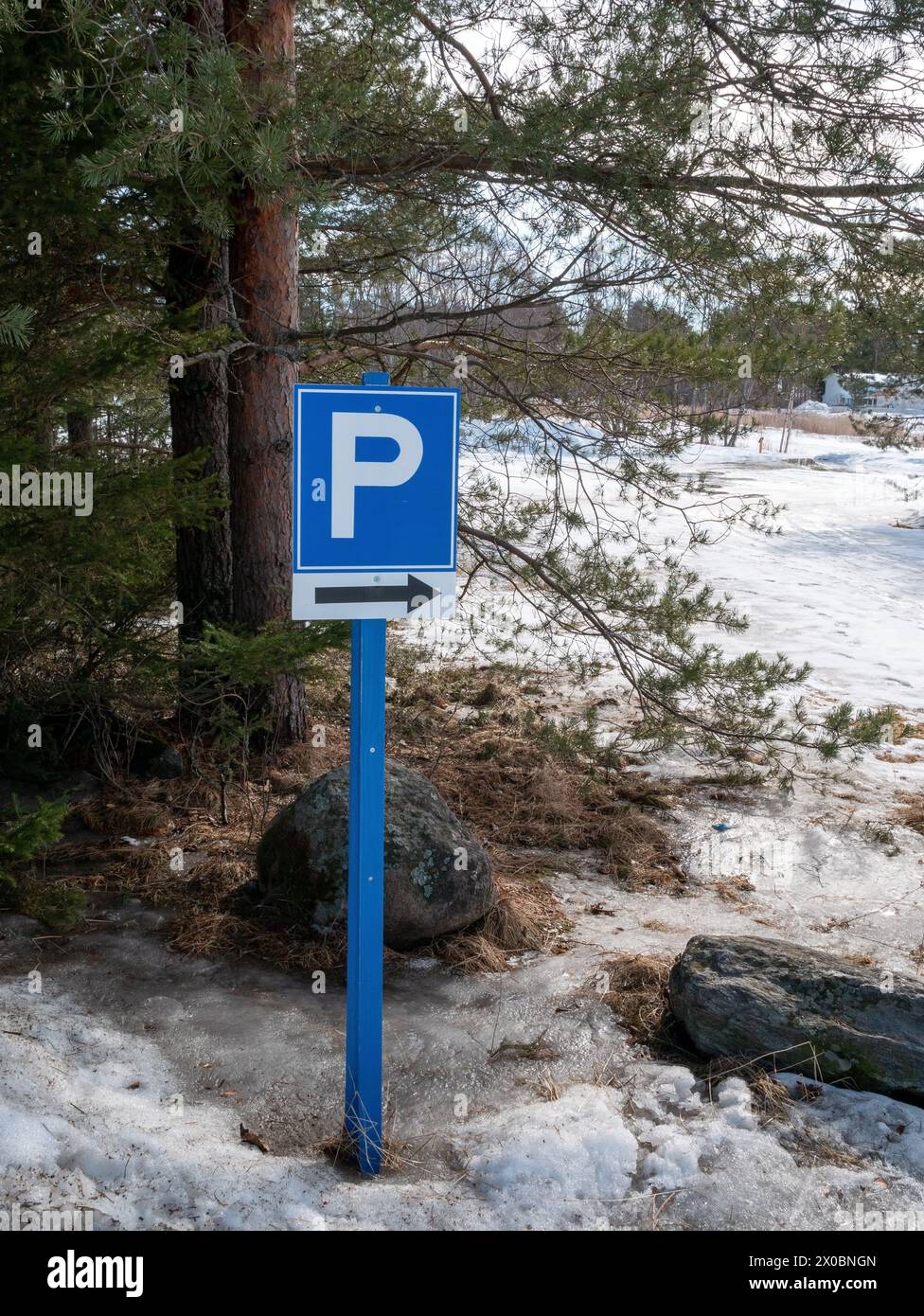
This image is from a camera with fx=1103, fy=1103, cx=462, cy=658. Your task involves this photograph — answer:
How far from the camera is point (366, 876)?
3.05 m

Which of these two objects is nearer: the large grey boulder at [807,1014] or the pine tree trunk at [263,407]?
the large grey boulder at [807,1014]

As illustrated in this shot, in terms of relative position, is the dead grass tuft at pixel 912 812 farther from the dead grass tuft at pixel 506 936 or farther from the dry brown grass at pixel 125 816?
the dry brown grass at pixel 125 816

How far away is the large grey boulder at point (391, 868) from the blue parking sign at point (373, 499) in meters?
2.15

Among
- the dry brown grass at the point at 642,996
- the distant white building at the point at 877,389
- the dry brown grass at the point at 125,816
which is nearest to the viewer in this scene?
the dry brown grass at the point at 642,996

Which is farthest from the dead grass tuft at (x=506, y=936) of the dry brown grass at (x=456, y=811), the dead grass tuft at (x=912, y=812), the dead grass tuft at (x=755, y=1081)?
the dead grass tuft at (x=912, y=812)

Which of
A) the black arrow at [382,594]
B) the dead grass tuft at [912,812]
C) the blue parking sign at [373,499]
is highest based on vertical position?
the blue parking sign at [373,499]

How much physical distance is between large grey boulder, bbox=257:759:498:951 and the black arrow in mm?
2164

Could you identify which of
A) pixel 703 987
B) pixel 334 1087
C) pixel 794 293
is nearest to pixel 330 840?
pixel 334 1087

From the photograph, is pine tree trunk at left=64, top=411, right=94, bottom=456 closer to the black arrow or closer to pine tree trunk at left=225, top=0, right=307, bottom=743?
pine tree trunk at left=225, top=0, right=307, bottom=743

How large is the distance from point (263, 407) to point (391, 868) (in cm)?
329

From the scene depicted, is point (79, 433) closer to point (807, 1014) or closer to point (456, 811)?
point (456, 811)

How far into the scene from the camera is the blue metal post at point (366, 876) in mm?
3023

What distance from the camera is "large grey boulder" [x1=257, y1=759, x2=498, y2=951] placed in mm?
4859

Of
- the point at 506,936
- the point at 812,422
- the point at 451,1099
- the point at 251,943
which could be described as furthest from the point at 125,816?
the point at 812,422
